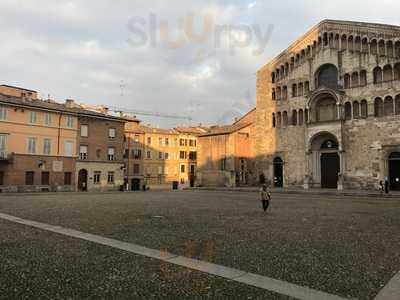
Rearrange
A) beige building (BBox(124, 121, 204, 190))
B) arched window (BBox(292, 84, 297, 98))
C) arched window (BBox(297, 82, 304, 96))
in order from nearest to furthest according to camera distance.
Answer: arched window (BBox(297, 82, 304, 96)), arched window (BBox(292, 84, 297, 98)), beige building (BBox(124, 121, 204, 190))

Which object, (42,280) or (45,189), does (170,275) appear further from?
(45,189)

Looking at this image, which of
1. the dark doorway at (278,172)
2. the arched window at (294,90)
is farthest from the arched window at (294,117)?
the dark doorway at (278,172)

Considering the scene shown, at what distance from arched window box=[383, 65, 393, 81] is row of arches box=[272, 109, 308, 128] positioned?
9.73m

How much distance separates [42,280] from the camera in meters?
6.23

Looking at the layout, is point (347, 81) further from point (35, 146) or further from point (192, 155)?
point (192, 155)

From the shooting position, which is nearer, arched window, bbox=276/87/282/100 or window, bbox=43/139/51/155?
window, bbox=43/139/51/155

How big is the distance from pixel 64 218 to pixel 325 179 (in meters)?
35.4

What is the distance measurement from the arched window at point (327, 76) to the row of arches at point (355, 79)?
1.56 metres

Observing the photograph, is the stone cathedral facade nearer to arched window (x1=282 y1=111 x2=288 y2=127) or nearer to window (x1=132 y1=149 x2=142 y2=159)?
arched window (x1=282 y1=111 x2=288 y2=127)

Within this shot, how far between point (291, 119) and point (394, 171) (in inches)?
552

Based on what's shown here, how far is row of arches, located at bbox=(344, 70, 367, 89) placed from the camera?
39750 millimetres

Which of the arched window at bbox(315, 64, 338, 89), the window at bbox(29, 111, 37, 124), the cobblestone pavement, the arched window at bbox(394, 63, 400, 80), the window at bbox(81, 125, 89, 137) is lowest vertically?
the cobblestone pavement

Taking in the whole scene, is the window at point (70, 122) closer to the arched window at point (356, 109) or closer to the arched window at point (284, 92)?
the arched window at point (284, 92)

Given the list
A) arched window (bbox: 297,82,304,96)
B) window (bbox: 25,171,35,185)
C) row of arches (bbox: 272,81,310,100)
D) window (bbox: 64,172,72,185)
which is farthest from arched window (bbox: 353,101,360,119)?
window (bbox: 25,171,35,185)
